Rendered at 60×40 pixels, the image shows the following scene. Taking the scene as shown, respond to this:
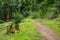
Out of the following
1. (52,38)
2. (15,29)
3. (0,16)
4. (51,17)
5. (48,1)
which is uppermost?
(48,1)

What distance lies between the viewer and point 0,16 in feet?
144

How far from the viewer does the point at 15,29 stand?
18.7m

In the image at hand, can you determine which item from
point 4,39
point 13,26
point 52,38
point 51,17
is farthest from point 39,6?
point 51,17

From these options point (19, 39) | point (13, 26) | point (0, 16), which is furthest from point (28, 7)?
point (0, 16)

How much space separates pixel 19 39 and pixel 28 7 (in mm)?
2717

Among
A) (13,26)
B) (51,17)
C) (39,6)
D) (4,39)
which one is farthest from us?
→ (51,17)

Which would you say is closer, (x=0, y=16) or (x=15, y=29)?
(x=15, y=29)

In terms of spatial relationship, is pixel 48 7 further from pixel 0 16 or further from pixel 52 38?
pixel 0 16

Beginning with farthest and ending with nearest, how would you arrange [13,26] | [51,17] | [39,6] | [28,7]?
[51,17] → [13,26] → [28,7] → [39,6]

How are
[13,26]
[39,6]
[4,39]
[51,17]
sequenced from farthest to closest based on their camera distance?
[51,17]
[13,26]
[4,39]
[39,6]

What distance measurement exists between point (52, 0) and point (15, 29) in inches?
303

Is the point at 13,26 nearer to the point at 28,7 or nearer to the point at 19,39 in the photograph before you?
the point at 19,39

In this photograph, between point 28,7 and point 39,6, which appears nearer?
point 39,6

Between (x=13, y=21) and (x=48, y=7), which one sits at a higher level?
(x=48, y=7)
